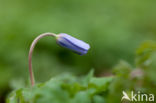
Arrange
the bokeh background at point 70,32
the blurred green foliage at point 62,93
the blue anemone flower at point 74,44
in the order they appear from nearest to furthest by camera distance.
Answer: the blurred green foliage at point 62,93
the blue anemone flower at point 74,44
the bokeh background at point 70,32

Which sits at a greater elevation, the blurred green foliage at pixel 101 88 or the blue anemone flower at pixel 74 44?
the blue anemone flower at pixel 74 44

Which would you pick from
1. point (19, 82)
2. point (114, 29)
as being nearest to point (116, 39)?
point (114, 29)

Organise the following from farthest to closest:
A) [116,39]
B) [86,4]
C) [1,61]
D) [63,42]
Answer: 1. [86,4]
2. [116,39]
3. [1,61]
4. [63,42]

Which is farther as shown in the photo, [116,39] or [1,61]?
[116,39]

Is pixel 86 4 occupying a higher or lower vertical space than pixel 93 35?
higher

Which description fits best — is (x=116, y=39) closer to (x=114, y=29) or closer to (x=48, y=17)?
(x=114, y=29)

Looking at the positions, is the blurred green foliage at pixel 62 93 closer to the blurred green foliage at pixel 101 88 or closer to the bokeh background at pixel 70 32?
the blurred green foliage at pixel 101 88

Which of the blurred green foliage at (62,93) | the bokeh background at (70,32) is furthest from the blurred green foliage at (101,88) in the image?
the bokeh background at (70,32)

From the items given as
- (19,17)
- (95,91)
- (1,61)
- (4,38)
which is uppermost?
(19,17)
